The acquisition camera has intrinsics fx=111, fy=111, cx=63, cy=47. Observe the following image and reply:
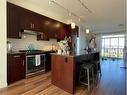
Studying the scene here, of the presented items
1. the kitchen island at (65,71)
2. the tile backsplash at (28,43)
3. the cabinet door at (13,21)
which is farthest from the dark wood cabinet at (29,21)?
the kitchen island at (65,71)

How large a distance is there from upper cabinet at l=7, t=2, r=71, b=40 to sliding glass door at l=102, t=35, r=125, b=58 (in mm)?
6326

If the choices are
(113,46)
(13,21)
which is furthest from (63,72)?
(113,46)

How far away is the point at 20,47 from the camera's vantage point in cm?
421

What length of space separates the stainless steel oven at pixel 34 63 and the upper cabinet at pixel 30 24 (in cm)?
87

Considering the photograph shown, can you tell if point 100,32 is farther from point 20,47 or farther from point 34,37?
point 20,47

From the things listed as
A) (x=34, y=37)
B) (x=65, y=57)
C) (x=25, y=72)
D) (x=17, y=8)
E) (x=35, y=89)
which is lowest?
(x=35, y=89)

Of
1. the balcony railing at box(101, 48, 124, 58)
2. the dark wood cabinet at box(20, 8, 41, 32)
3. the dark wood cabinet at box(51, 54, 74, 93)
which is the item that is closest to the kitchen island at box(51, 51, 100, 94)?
the dark wood cabinet at box(51, 54, 74, 93)

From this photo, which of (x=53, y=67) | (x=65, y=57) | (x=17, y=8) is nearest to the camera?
(x=65, y=57)

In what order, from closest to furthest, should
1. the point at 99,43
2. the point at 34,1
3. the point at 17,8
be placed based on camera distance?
the point at 17,8
the point at 34,1
the point at 99,43

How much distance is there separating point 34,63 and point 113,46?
8.69 meters

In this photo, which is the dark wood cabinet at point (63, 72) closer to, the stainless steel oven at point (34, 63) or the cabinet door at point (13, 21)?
the stainless steel oven at point (34, 63)

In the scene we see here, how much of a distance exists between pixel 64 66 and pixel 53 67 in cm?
51

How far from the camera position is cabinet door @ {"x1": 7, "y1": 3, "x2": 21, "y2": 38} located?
10.9 ft

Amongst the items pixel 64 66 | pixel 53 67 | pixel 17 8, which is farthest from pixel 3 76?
pixel 17 8
